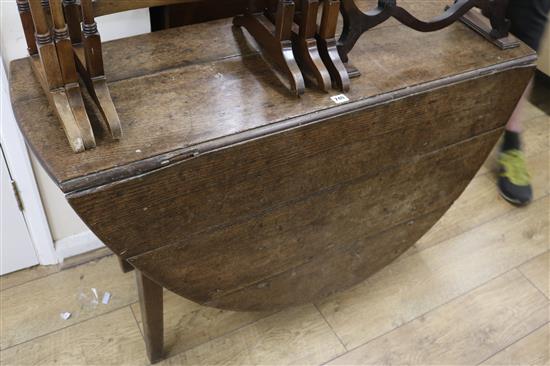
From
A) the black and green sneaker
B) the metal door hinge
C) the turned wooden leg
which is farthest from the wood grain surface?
the black and green sneaker

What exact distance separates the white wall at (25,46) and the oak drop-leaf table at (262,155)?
0.15 m

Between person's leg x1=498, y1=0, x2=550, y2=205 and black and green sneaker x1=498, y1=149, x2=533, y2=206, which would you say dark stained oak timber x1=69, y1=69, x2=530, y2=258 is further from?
black and green sneaker x1=498, y1=149, x2=533, y2=206

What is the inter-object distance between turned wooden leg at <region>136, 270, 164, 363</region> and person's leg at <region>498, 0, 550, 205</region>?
4.23 feet

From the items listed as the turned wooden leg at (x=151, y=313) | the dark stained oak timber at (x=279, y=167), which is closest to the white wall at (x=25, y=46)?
the turned wooden leg at (x=151, y=313)

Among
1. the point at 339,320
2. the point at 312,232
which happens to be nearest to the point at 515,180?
the point at 339,320

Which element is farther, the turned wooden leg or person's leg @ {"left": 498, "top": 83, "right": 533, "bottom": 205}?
person's leg @ {"left": 498, "top": 83, "right": 533, "bottom": 205}

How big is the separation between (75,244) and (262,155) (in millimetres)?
870

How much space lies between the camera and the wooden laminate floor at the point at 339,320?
141 centimetres

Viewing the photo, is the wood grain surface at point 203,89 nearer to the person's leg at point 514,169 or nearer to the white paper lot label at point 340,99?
the white paper lot label at point 340,99

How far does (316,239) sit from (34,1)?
0.74 m

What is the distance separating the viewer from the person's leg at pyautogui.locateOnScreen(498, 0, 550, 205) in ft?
5.48

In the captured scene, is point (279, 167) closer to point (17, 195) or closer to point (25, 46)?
point (25, 46)

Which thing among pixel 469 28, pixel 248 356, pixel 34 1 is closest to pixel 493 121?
pixel 469 28

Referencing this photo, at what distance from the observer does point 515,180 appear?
1.88m
